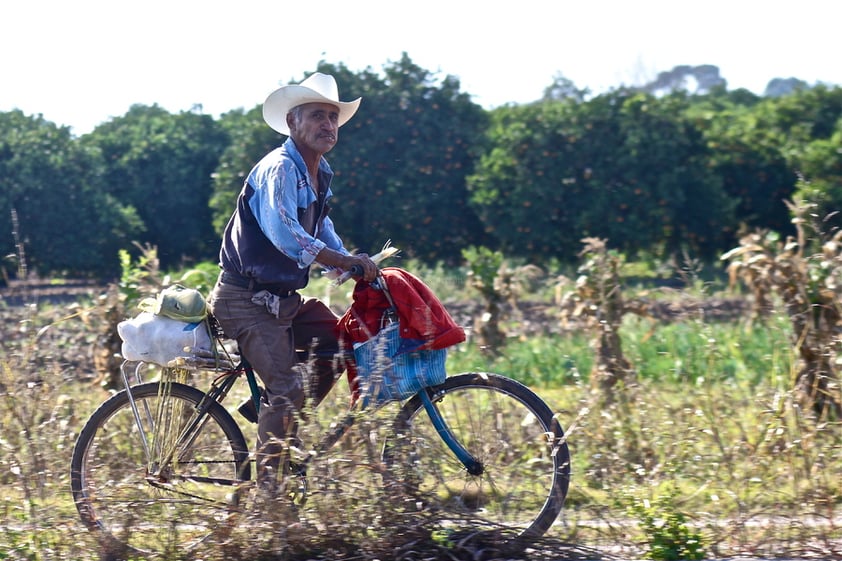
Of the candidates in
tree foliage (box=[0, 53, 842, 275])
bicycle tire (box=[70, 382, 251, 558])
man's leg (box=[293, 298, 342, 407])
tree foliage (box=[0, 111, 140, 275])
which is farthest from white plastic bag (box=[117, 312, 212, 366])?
tree foliage (box=[0, 111, 140, 275])

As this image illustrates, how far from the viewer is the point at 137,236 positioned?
2173 cm

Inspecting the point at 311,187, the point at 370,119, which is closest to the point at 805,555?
the point at 311,187

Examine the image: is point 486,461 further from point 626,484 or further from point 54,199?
point 54,199

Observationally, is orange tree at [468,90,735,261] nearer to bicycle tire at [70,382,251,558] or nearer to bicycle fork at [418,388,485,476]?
bicycle tire at [70,382,251,558]

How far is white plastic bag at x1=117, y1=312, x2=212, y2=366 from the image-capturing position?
197 inches

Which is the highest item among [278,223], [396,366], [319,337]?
[278,223]

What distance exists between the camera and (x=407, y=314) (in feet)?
16.0

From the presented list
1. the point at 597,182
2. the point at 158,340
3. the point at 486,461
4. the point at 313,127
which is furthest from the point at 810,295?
the point at 597,182

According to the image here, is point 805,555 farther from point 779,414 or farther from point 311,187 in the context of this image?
point 311,187

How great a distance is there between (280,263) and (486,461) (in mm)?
1326

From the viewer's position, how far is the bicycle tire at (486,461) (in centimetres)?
470

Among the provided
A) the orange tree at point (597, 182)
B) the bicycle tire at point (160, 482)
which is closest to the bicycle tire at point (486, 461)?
the bicycle tire at point (160, 482)

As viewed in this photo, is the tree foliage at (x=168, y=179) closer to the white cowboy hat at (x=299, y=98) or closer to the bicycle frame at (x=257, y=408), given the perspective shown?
the bicycle frame at (x=257, y=408)

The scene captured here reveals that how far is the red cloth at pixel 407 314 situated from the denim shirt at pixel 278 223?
0.32 meters
